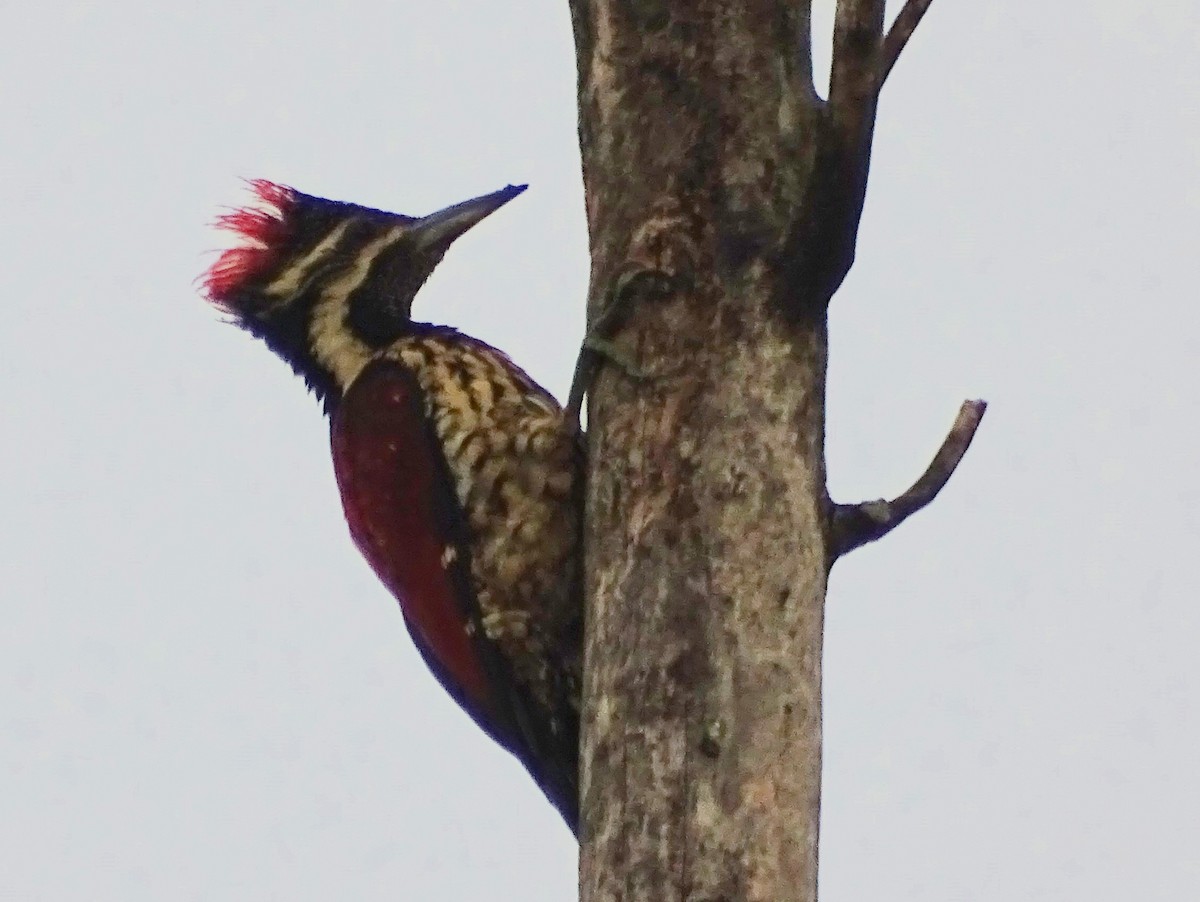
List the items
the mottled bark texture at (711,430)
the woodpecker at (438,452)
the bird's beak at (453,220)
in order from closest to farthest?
the mottled bark texture at (711,430)
the woodpecker at (438,452)
the bird's beak at (453,220)

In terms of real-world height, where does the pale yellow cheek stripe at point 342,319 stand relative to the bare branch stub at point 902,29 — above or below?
above

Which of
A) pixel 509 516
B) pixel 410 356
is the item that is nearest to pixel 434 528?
pixel 509 516

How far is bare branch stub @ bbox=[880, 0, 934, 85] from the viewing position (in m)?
2.34

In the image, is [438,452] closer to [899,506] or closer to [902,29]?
[899,506]

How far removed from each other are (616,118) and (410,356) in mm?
1008

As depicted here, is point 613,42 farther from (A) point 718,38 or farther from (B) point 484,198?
(B) point 484,198

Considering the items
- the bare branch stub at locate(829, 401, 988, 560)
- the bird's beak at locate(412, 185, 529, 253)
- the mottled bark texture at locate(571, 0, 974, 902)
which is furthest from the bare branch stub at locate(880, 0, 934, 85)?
the bird's beak at locate(412, 185, 529, 253)

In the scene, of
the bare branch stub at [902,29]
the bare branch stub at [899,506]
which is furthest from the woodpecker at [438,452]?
the bare branch stub at [902,29]

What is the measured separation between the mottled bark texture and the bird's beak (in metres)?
0.92

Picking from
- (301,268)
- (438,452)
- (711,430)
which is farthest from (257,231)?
(711,430)

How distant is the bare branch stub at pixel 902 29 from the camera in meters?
2.34

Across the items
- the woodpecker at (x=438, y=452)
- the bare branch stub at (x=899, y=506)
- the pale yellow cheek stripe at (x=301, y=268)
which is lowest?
the bare branch stub at (x=899, y=506)

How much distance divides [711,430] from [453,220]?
4.89ft

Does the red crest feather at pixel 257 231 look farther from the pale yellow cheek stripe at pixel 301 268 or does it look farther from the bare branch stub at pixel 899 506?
the bare branch stub at pixel 899 506
